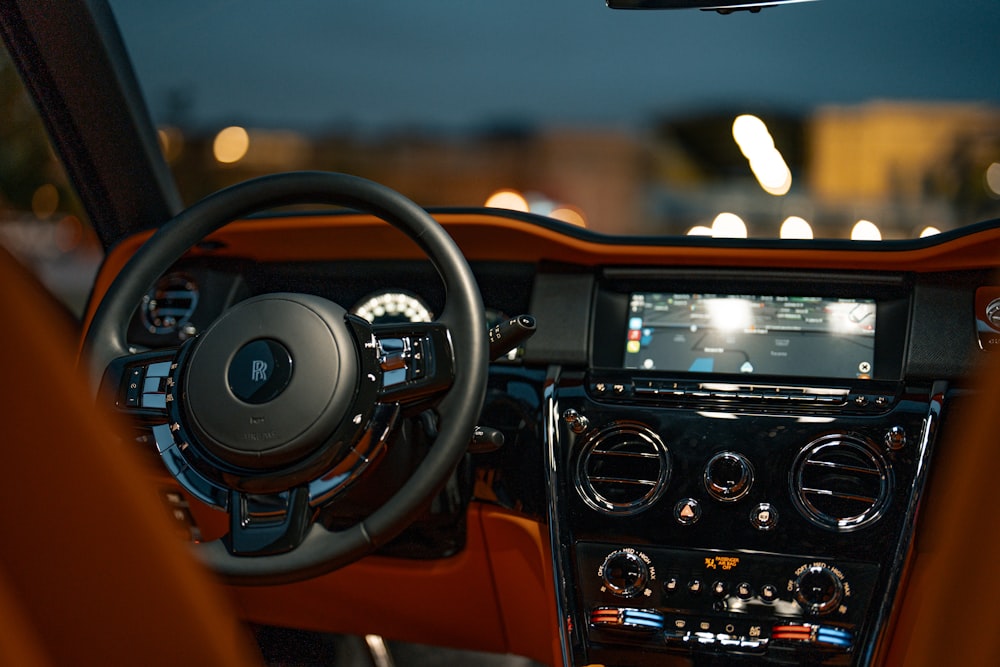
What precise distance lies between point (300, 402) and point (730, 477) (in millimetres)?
1107

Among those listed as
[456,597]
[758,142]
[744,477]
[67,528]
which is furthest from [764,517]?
[758,142]

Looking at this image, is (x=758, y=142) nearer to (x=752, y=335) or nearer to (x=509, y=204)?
(x=509, y=204)

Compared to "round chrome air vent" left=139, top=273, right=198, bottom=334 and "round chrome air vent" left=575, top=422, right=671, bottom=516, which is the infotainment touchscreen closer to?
"round chrome air vent" left=575, top=422, right=671, bottom=516

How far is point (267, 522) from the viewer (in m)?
1.75

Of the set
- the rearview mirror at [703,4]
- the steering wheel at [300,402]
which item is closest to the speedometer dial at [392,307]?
the steering wheel at [300,402]

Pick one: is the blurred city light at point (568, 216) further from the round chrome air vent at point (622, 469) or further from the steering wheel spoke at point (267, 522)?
the steering wheel spoke at point (267, 522)

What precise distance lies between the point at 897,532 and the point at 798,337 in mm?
506

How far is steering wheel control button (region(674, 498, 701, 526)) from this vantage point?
2.36 meters

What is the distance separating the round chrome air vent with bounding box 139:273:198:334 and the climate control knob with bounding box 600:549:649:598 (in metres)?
1.36

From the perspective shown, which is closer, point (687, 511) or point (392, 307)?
point (687, 511)

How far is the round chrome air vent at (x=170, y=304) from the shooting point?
2850 mm

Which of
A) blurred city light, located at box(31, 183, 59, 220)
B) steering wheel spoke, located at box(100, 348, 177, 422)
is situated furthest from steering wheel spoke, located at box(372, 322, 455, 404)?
blurred city light, located at box(31, 183, 59, 220)

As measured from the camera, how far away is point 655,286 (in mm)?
2613

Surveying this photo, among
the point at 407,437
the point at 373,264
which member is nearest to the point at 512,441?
the point at 407,437
